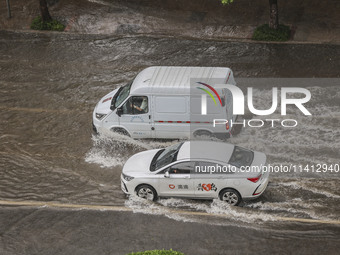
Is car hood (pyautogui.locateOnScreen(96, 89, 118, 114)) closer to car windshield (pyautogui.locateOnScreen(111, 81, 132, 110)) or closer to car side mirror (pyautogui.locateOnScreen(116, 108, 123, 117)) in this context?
car windshield (pyautogui.locateOnScreen(111, 81, 132, 110))

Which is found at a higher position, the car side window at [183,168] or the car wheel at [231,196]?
the car side window at [183,168]

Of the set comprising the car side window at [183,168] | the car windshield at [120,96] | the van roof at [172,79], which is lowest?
the car side window at [183,168]

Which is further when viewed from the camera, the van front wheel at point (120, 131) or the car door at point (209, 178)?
the van front wheel at point (120, 131)

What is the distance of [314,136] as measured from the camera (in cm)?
1761

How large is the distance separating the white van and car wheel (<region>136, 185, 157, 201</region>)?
2.90 m

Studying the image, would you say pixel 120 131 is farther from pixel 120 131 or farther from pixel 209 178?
pixel 209 178

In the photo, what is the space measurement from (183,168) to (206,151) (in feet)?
2.52

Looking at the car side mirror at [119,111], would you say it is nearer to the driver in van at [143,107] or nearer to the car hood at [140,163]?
the driver in van at [143,107]

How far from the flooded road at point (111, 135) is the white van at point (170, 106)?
523 mm

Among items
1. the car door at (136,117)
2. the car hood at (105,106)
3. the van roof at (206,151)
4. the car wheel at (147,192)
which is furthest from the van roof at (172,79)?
the car wheel at (147,192)

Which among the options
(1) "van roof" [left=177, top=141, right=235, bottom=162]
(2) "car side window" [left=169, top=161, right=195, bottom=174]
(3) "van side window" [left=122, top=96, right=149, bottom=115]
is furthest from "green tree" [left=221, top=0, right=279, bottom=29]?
(2) "car side window" [left=169, top=161, right=195, bottom=174]

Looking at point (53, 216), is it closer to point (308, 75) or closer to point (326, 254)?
point (326, 254)

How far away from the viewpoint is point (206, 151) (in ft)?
48.3

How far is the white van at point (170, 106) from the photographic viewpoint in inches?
664
